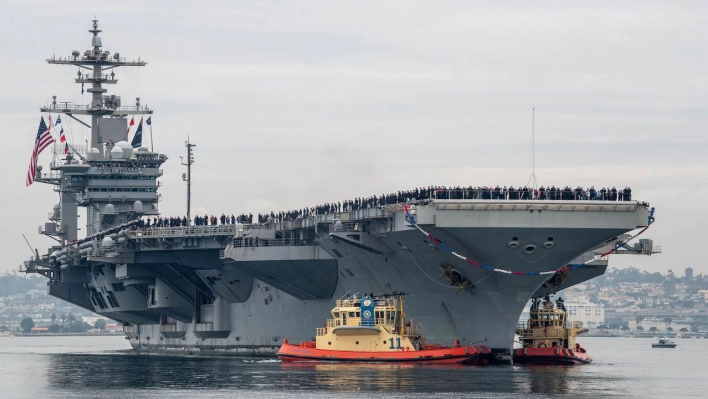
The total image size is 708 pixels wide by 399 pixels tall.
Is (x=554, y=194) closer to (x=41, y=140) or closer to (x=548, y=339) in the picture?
(x=548, y=339)

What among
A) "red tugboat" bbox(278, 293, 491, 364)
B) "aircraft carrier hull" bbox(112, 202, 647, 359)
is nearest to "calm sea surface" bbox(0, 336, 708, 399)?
"red tugboat" bbox(278, 293, 491, 364)

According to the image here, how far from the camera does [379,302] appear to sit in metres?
45.3

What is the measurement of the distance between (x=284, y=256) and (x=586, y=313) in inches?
5669

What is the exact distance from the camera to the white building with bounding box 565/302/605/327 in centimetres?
18338

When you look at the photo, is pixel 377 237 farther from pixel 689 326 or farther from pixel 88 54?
pixel 689 326

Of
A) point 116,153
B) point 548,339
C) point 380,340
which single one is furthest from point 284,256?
point 116,153

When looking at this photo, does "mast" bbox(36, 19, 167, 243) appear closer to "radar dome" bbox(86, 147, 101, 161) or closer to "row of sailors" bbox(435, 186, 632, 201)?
"radar dome" bbox(86, 147, 101, 161)

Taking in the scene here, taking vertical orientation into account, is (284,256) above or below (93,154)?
below

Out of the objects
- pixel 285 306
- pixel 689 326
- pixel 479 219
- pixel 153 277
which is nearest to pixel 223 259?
pixel 285 306

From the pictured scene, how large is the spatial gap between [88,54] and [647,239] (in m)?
32.9

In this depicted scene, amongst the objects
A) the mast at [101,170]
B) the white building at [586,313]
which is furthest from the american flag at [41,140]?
the white building at [586,313]

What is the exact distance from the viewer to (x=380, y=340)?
44781mm

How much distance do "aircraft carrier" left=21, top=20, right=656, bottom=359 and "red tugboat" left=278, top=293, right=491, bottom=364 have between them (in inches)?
41.0

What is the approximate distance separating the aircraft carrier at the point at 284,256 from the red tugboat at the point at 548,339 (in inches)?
46.9
